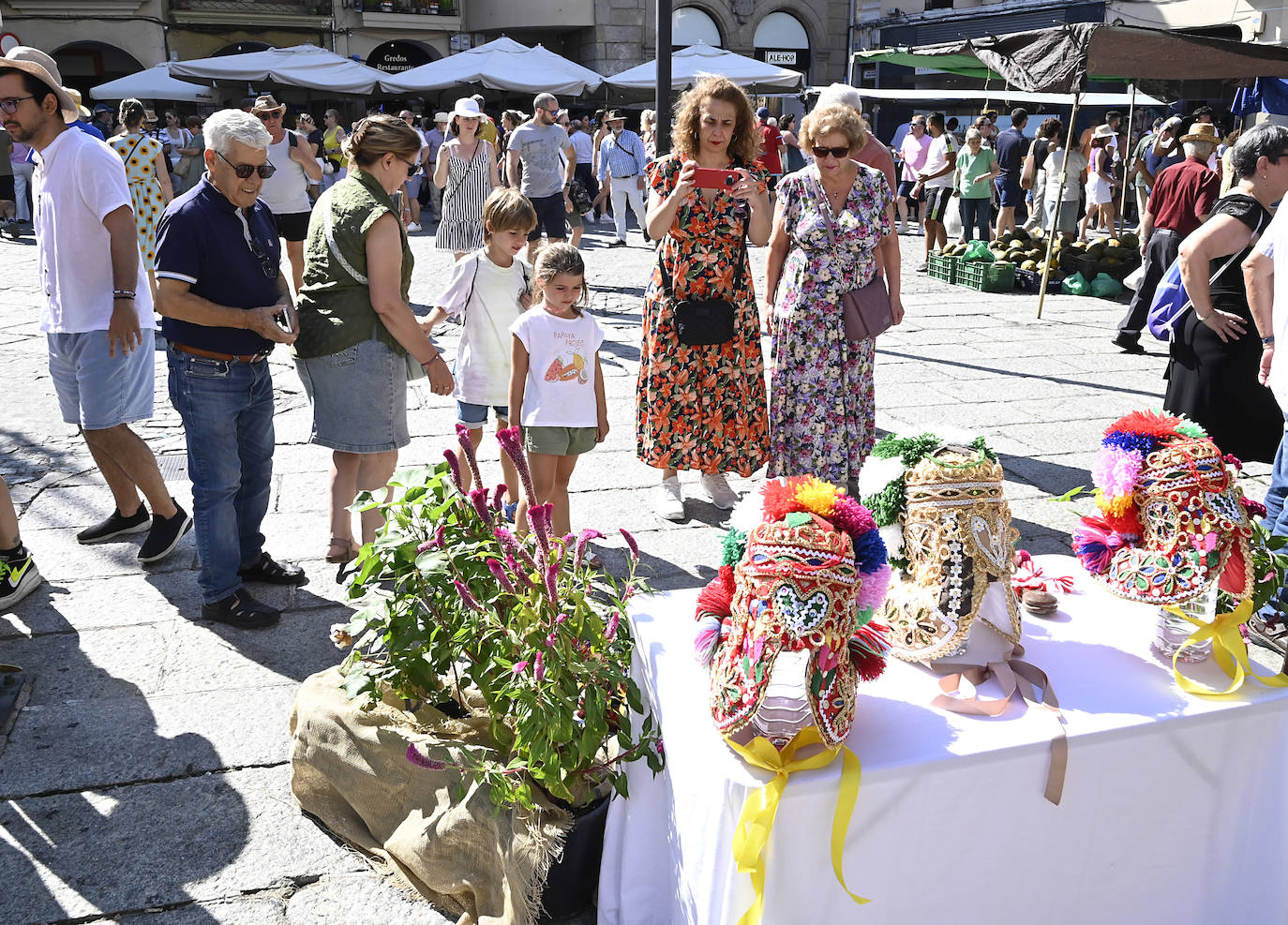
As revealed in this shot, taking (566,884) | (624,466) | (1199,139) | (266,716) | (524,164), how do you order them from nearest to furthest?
(566,884)
(266,716)
(624,466)
(1199,139)
(524,164)

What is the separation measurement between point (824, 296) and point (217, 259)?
231cm

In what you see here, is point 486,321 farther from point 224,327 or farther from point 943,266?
point 943,266

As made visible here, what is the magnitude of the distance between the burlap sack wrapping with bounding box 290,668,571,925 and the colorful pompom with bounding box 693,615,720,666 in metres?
0.48

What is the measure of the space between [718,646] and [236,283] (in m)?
2.35

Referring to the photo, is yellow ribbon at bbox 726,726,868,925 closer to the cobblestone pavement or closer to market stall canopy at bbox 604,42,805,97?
the cobblestone pavement

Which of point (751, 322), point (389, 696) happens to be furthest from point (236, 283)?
point (751, 322)

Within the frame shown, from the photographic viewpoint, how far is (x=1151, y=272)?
7.89 meters

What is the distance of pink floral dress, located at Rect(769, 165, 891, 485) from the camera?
4.34 meters

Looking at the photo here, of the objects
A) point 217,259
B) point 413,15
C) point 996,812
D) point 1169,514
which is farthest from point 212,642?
point 413,15

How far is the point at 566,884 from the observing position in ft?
7.70

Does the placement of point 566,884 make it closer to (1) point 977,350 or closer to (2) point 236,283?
(2) point 236,283

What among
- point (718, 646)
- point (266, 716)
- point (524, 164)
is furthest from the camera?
point (524, 164)

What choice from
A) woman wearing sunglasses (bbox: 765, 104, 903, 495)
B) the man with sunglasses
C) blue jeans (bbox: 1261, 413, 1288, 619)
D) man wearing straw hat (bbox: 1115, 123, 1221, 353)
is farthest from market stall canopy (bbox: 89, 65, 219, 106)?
blue jeans (bbox: 1261, 413, 1288, 619)

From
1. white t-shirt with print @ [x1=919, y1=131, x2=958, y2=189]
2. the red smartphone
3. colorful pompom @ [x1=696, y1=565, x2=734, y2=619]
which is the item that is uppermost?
white t-shirt with print @ [x1=919, y1=131, x2=958, y2=189]
